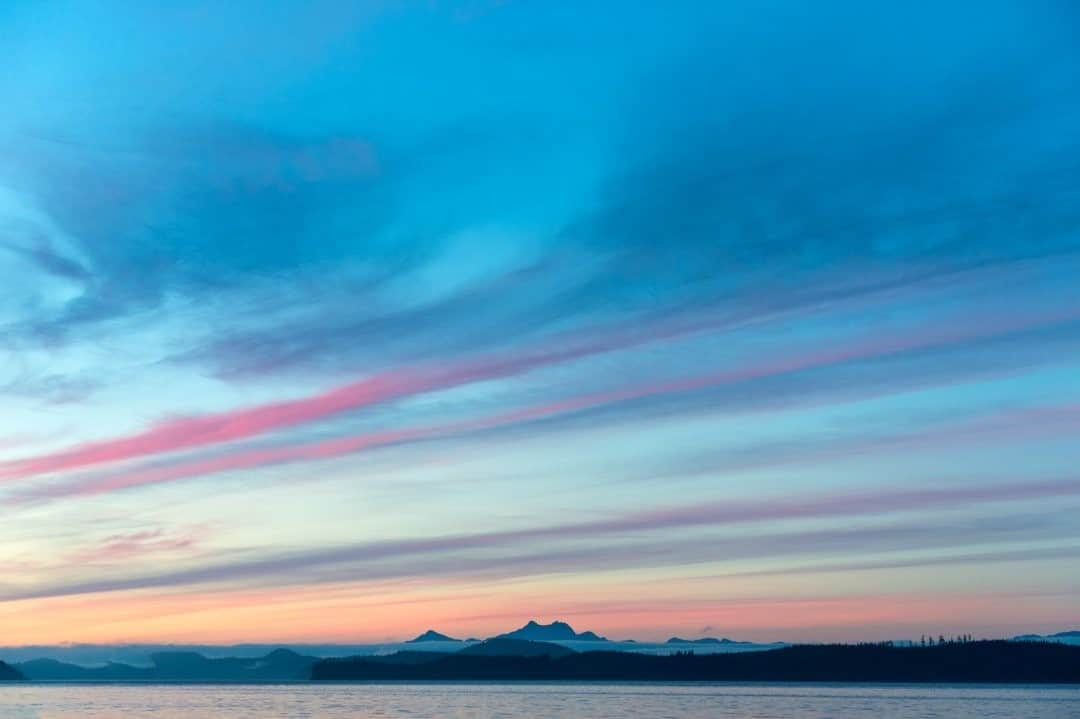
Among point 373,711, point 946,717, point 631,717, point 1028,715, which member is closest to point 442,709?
point 373,711

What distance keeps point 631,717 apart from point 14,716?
2538 inches

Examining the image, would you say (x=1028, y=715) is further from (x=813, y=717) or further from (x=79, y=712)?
(x=79, y=712)

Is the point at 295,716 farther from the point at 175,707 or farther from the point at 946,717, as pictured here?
the point at 946,717

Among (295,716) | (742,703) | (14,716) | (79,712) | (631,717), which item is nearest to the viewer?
(631,717)

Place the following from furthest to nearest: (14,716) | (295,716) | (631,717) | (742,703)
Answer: (742,703) → (14,716) → (295,716) → (631,717)

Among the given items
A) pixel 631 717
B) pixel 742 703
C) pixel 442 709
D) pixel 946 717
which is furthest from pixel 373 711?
pixel 946 717

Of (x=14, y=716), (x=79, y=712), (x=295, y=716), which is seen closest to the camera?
(x=295, y=716)

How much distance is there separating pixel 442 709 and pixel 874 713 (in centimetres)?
4539

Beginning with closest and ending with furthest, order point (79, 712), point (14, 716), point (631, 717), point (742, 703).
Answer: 1. point (631, 717)
2. point (14, 716)
3. point (79, 712)
4. point (742, 703)

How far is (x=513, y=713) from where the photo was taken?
117 m

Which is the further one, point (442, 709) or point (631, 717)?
point (442, 709)

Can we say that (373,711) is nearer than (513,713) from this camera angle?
No

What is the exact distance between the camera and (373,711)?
4966 inches

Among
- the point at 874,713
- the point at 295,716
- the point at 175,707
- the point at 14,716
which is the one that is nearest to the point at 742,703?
the point at 874,713
